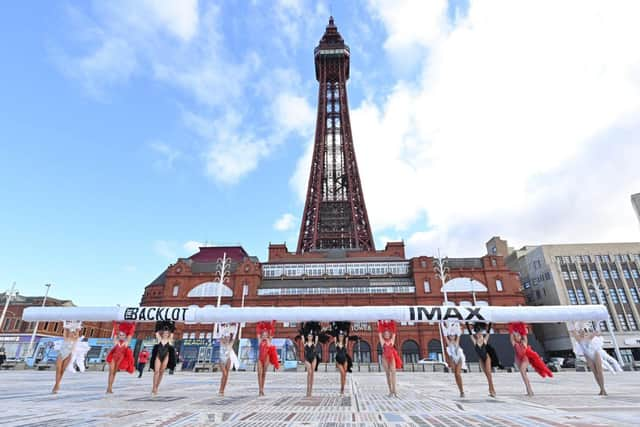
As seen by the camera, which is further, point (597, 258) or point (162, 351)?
point (597, 258)

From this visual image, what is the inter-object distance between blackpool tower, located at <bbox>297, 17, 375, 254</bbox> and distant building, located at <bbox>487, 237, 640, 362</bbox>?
28752mm

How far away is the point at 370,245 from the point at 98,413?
6231cm

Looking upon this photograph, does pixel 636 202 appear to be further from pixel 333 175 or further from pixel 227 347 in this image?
pixel 227 347

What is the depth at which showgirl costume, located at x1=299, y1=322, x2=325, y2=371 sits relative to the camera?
890cm

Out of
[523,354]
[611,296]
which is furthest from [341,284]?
[523,354]

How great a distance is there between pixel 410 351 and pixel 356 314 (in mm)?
39564

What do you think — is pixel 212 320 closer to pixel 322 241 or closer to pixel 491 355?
pixel 491 355

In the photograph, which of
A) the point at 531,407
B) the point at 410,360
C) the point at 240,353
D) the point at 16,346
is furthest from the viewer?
the point at 16,346

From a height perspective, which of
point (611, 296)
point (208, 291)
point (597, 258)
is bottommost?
point (611, 296)

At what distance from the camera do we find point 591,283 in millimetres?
49500

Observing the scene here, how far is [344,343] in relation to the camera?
375 inches

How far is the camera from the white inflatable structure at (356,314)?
8617 mm

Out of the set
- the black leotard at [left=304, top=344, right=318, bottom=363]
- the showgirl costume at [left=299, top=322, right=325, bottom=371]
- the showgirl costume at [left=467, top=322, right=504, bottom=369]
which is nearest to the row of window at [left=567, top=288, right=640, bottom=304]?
the showgirl costume at [left=467, top=322, right=504, bottom=369]

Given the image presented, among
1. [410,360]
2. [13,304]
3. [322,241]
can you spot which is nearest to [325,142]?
[322,241]
